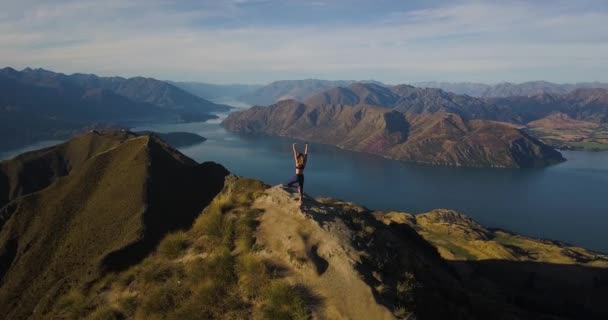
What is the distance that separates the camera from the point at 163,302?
66.5 feet

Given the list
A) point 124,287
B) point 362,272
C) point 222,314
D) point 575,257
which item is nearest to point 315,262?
point 362,272

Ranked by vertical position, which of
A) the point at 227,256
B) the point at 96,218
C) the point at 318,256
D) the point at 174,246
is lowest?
the point at 96,218

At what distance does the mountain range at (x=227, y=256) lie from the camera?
19719 mm

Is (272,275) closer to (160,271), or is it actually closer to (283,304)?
(283,304)

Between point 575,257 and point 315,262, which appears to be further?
point 575,257

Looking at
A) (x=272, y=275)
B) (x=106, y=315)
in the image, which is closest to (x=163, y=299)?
(x=106, y=315)

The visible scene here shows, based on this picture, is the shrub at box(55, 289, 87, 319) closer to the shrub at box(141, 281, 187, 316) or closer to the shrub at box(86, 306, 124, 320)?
the shrub at box(86, 306, 124, 320)

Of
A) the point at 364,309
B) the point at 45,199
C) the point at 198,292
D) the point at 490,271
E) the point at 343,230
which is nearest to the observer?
the point at 364,309

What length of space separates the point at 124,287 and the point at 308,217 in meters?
10.8

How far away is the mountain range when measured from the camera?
64.7 ft

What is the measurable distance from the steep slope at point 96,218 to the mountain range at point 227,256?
0.34 m

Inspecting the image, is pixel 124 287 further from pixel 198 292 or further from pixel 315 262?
pixel 315 262

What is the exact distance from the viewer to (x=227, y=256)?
21.6 m

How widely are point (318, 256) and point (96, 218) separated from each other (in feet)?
284
